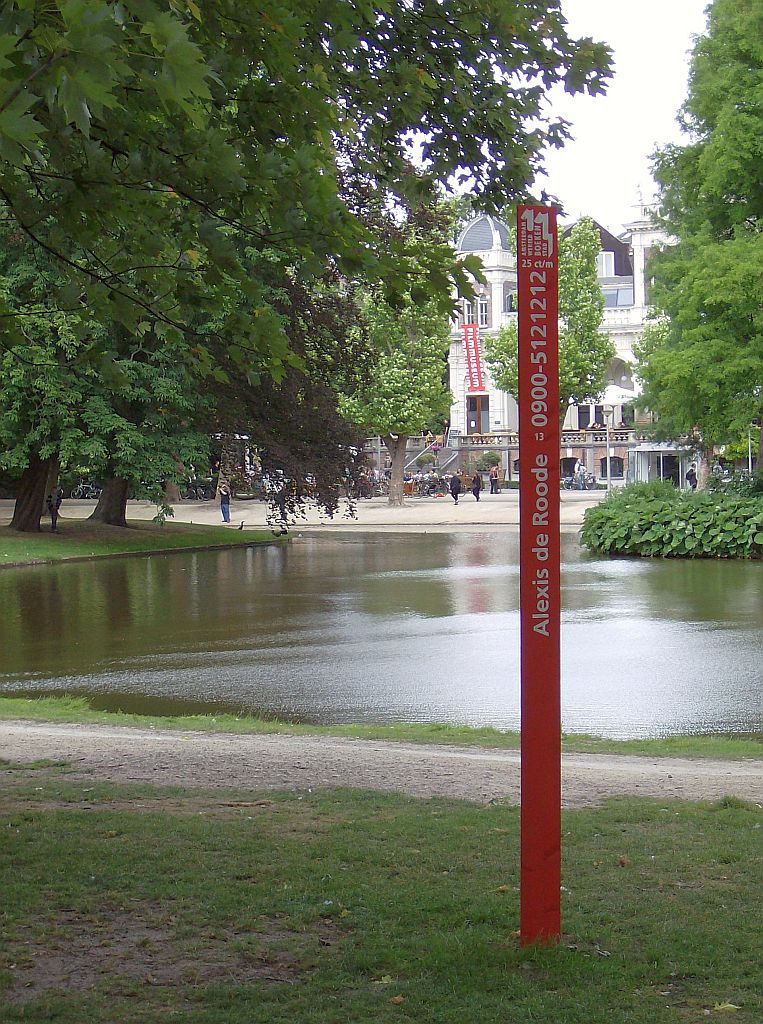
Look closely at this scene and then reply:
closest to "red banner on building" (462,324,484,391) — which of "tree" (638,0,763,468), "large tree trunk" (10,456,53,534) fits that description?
"large tree trunk" (10,456,53,534)

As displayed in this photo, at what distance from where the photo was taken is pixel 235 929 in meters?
5.58

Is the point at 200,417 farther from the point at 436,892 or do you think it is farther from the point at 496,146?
the point at 436,892

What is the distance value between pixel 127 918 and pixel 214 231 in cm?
294

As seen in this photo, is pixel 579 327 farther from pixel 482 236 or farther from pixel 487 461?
pixel 482 236

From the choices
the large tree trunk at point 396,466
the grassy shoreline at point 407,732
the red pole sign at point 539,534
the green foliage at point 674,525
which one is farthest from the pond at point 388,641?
the large tree trunk at point 396,466

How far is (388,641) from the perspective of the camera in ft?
62.7

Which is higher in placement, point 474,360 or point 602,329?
point 602,329

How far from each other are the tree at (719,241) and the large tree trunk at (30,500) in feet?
57.8

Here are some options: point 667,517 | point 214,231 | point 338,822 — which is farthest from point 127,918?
point 667,517

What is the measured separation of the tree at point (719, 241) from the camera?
32.1 metres

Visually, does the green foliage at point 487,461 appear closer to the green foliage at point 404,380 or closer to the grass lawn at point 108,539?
the green foliage at point 404,380

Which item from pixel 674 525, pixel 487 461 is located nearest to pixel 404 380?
pixel 487 461

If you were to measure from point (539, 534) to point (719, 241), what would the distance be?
3181 centimetres

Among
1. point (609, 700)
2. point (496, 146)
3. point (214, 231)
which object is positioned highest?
point (496, 146)
